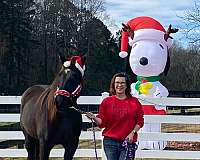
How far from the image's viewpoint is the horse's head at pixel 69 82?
20.2 feet

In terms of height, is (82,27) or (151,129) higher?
(82,27)

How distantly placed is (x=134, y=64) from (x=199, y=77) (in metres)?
50.7

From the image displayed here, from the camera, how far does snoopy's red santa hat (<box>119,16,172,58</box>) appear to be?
1183cm

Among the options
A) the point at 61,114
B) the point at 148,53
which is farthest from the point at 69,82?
the point at 148,53

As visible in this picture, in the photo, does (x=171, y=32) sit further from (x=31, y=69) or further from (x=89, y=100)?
(x=31, y=69)

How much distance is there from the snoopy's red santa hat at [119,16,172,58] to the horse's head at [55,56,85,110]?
17.9 feet

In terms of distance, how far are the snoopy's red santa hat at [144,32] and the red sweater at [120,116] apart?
6441 millimetres

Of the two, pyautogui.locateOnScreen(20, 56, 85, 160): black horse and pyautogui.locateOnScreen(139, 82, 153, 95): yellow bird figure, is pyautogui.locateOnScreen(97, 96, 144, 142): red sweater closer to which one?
pyautogui.locateOnScreen(20, 56, 85, 160): black horse

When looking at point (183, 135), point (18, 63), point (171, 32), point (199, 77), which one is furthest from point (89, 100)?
point (199, 77)

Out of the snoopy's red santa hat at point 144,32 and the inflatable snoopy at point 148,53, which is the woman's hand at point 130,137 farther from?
the snoopy's red santa hat at point 144,32

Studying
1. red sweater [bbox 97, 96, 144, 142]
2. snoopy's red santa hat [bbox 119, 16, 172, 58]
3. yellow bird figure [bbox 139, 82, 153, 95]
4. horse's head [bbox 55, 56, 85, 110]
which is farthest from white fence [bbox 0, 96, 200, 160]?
red sweater [bbox 97, 96, 144, 142]

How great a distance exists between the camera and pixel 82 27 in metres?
52.6

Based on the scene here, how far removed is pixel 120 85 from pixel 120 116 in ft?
1.15

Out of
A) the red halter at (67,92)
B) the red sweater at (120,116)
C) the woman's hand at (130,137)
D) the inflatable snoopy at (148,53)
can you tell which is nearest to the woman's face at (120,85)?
the red sweater at (120,116)
